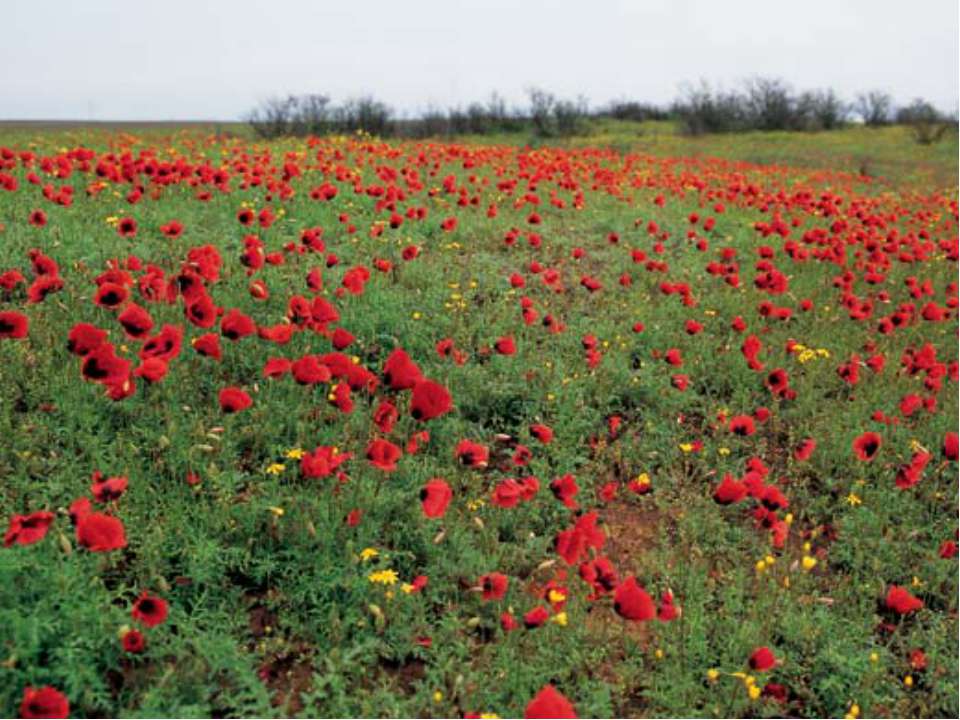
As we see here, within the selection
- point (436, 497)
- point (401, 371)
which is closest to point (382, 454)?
point (436, 497)

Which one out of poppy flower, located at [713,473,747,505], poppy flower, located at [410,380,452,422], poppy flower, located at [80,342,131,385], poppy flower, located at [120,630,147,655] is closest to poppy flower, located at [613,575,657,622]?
poppy flower, located at [713,473,747,505]

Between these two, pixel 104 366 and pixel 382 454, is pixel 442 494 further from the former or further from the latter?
pixel 104 366

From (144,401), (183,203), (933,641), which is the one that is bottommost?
(933,641)

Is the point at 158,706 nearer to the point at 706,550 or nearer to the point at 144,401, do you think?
the point at 144,401

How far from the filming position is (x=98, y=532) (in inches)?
112

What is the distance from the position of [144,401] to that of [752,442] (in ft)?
12.4

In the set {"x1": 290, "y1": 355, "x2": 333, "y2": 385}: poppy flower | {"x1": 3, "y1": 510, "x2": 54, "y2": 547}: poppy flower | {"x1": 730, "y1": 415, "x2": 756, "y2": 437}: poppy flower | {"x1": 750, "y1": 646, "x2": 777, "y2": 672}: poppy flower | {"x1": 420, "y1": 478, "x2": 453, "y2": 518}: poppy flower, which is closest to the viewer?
{"x1": 3, "y1": 510, "x2": 54, "y2": 547}: poppy flower

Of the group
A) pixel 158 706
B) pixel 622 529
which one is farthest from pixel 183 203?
pixel 158 706

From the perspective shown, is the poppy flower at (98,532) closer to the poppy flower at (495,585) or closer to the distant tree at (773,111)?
the poppy flower at (495,585)

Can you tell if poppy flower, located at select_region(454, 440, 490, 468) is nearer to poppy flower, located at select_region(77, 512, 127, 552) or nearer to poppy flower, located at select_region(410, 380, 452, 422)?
poppy flower, located at select_region(410, 380, 452, 422)

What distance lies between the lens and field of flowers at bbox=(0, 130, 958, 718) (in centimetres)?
331

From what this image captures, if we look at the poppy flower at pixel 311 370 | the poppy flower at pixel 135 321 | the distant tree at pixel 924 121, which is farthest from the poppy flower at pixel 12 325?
the distant tree at pixel 924 121

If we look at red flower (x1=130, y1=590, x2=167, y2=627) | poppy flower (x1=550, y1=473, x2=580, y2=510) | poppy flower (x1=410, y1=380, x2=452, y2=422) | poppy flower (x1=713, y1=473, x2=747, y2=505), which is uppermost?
poppy flower (x1=410, y1=380, x2=452, y2=422)

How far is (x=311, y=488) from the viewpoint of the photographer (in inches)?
166
